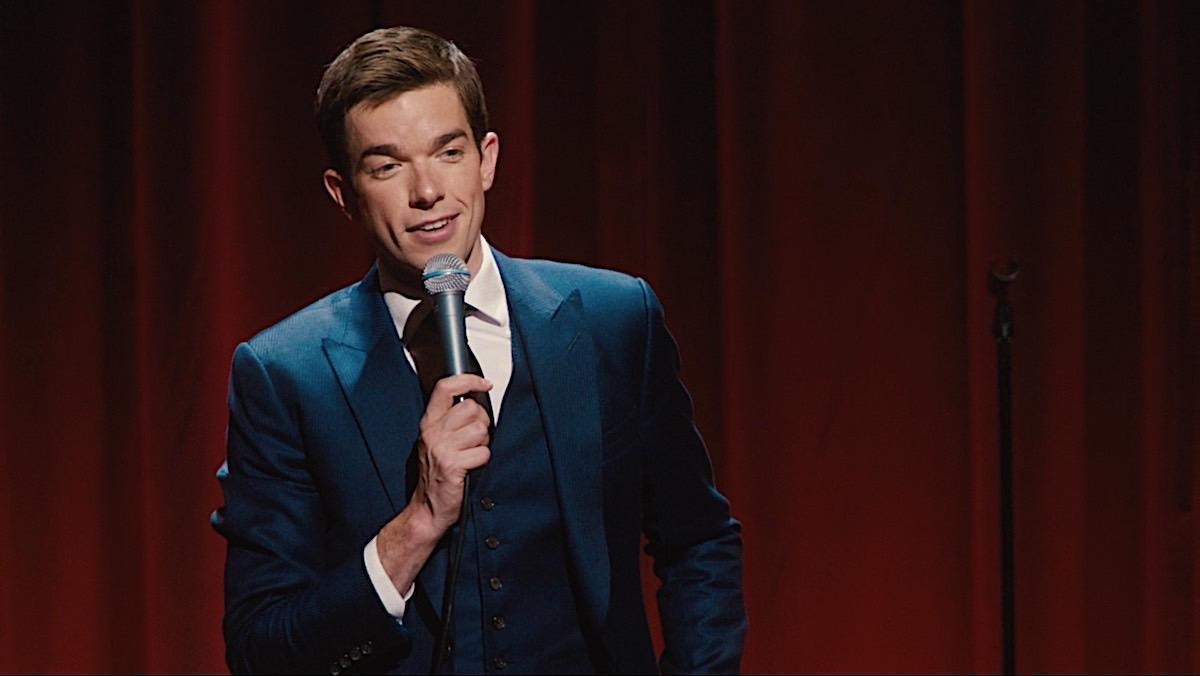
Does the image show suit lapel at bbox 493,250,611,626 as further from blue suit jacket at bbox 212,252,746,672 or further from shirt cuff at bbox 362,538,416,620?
shirt cuff at bbox 362,538,416,620

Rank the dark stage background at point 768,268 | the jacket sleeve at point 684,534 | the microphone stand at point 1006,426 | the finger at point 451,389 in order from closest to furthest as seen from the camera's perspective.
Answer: the finger at point 451,389 < the jacket sleeve at point 684,534 < the microphone stand at point 1006,426 < the dark stage background at point 768,268

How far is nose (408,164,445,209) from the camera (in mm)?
1495

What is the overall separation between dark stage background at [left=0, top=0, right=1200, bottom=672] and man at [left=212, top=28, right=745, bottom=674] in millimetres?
1489

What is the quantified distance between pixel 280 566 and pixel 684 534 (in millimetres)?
434

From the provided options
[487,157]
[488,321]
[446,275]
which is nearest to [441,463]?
[446,275]

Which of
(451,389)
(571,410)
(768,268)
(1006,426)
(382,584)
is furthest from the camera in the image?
(768,268)

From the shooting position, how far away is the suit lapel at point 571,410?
153 cm

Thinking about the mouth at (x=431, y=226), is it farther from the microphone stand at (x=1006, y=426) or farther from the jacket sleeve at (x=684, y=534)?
the microphone stand at (x=1006, y=426)

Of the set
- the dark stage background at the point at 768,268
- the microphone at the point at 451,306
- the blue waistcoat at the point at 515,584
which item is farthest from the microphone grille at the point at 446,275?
the dark stage background at the point at 768,268

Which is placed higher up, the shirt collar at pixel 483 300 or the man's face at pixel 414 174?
Result: the man's face at pixel 414 174

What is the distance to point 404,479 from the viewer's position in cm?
153

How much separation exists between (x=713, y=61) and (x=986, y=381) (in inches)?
35.5

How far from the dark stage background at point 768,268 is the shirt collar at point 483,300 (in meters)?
1.44

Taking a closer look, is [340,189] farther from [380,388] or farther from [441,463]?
[441,463]
